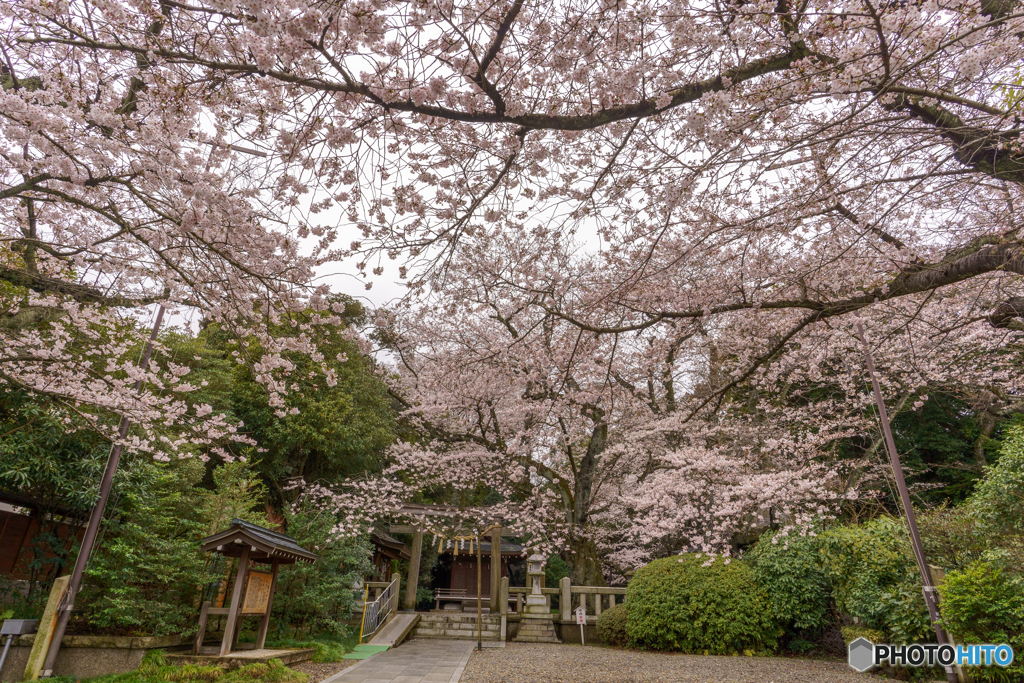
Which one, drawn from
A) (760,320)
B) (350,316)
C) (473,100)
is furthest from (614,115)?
(350,316)

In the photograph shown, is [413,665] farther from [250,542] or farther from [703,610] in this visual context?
[703,610]

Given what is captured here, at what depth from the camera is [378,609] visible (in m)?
12.4

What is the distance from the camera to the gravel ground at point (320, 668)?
24.1 feet

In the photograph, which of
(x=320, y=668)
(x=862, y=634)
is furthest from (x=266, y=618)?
(x=862, y=634)

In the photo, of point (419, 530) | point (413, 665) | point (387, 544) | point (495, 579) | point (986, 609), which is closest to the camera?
point (986, 609)

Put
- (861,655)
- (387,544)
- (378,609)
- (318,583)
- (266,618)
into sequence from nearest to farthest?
1. (861,655)
2. (266,618)
3. (318,583)
4. (378,609)
5. (387,544)

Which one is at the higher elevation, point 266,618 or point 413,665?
point 266,618

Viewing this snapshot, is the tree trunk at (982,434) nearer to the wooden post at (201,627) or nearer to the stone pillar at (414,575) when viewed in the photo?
the stone pillar at (414,575)

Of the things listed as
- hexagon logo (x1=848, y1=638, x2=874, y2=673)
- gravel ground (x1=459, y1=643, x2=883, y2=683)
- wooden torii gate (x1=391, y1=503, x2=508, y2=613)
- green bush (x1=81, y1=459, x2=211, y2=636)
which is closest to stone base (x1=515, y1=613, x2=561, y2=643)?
wooden torii gate (x1=391, y1=503, x2=508, y2=613)

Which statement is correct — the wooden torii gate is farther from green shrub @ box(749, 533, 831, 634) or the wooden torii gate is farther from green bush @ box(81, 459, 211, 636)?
green shrub @ box(749, 533, 831, 634)

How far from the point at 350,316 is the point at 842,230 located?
641 inches

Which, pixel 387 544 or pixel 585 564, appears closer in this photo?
pixel 585 564

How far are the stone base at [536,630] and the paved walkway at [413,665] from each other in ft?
5.92

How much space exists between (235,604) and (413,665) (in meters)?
3.03
